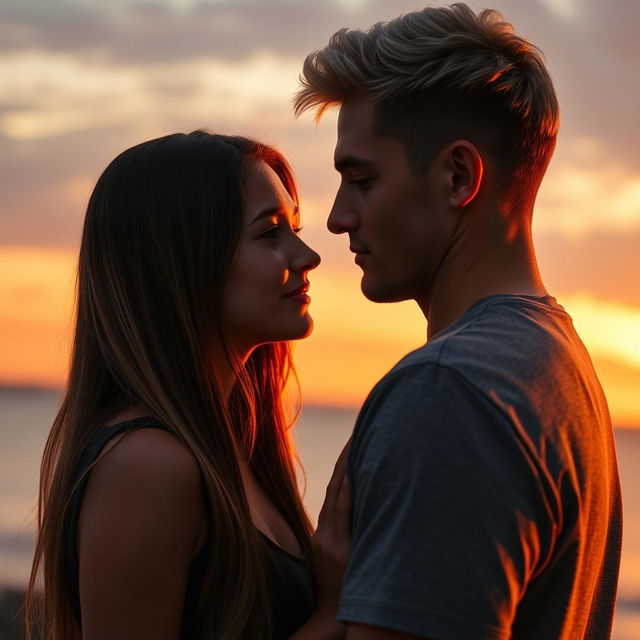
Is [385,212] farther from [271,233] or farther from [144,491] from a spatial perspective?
[144,491]

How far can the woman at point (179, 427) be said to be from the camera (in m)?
2.55

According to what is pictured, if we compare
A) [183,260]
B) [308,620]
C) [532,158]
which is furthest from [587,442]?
[183,260]

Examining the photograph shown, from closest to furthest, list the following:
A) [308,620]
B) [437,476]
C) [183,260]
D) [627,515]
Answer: [437,476]
[308,620]
[183,260]
[627,515]

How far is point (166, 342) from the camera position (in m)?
2.96

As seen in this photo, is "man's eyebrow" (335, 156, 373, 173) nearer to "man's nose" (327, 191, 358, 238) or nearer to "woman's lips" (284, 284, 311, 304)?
"man's nose" (327, 191, 358, 238)

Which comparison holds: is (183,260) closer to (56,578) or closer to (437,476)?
(56,578)

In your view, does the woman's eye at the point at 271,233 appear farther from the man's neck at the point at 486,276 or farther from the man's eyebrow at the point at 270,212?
the man's neck at the point at 486,276

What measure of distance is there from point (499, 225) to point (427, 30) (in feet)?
1.83

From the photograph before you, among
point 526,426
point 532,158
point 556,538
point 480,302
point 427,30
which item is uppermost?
point 427,30

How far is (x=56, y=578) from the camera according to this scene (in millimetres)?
2830

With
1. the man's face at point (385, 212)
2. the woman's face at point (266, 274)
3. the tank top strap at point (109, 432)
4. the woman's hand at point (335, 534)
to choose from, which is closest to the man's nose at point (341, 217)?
the man's face at point (385, 212)

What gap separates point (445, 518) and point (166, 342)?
4.47 ft

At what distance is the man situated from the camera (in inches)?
71.8

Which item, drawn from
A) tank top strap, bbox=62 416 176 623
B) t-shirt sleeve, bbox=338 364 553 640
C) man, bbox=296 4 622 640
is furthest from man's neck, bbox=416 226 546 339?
tank top strap, bbox=62 416 176 623
